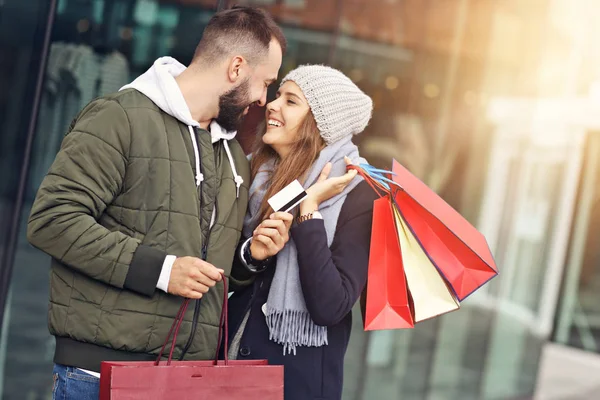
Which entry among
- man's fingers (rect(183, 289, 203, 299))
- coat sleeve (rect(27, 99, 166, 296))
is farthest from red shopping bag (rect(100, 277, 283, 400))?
coat sleeve (rect(27, 99, 166, 296))

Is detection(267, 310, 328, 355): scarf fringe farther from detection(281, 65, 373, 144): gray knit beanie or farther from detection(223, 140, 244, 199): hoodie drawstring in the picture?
detection(281, 65, 373, 144): gray knit beanie

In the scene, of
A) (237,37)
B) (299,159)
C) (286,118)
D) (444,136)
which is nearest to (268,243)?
(299,159)

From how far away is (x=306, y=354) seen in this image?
281 centimetres

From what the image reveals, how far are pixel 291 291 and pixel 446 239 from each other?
1.75ft

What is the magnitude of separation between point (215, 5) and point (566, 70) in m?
4.24

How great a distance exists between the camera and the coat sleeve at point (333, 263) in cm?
265

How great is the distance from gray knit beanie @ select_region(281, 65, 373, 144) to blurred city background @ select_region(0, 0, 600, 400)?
1152 millimetres

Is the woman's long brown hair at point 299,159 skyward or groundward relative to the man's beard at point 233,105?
groundward

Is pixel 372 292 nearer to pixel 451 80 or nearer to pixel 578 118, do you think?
pixel 451 80

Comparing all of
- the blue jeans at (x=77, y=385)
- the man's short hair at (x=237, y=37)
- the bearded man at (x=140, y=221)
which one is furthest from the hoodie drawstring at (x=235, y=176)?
the blue jeans at (x=77, y=385)

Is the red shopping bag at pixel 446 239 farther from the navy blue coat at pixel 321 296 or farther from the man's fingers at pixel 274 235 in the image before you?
the man's fingers at pixel 274 235

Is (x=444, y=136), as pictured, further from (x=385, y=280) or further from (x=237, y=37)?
(x=237, y=37)

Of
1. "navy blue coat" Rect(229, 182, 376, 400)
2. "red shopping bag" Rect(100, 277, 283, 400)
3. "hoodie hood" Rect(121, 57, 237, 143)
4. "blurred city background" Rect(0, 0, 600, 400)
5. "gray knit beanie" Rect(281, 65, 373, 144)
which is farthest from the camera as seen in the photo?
"blurred city background" Rect(0, 0, 600, 400)

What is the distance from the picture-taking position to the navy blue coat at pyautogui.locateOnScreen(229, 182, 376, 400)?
2658mm
